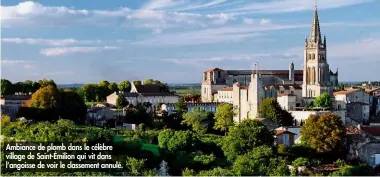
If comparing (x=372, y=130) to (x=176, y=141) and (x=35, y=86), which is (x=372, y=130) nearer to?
(x=176, y=141)

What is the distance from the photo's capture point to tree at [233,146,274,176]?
75.6ft

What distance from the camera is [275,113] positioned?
118 feet

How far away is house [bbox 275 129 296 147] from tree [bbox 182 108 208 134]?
8111 millimetres

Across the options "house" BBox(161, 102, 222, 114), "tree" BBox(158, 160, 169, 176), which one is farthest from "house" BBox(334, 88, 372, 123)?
"tree" BBox(158, 160, 169, 176)

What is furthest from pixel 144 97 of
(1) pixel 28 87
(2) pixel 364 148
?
(2) pixel 364 148

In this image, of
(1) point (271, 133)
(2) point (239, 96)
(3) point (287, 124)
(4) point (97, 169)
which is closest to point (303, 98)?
(2) point (239, 96)

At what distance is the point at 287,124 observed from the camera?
118 feet

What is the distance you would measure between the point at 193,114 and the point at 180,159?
1248 centimetres

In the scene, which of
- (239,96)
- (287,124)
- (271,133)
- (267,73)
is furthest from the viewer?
(267,73)

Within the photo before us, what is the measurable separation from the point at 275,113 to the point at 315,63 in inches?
524

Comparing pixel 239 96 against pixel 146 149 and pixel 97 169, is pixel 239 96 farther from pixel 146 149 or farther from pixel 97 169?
pixel 97 169

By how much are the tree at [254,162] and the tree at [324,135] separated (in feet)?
8.29

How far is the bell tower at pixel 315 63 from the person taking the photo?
46938 mm

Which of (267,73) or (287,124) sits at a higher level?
(267,73)
